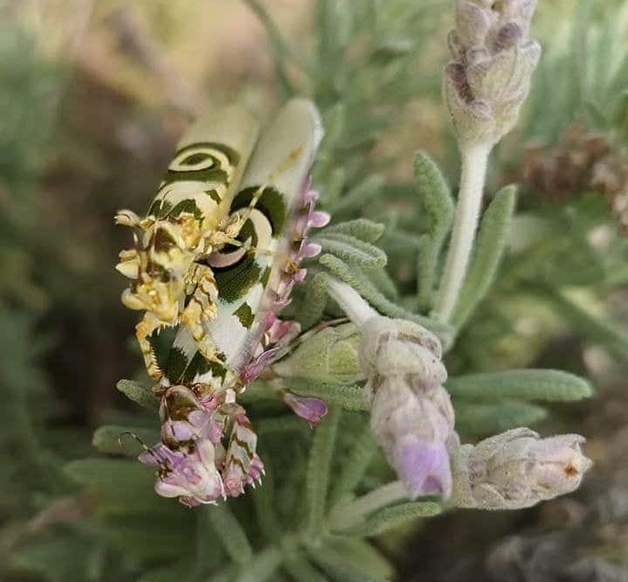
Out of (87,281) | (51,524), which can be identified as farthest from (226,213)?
(87,281)

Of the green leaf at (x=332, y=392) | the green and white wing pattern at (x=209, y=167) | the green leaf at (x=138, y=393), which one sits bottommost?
the green leaf at (x=332, y=392)

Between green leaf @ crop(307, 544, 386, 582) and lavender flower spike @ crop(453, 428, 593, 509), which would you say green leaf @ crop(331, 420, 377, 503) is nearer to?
green leaf @ crop(307, 544, 386, 582)

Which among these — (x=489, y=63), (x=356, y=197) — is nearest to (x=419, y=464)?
(x=489, y=63)

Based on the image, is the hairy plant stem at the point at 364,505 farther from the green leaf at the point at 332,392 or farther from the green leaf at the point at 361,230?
the green leaf at the point at 361,230

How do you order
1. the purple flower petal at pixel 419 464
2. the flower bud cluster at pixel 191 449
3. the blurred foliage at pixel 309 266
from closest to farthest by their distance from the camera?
the purple flower petal at pixel 419 464
the flower bud cluster at pixel 191 449
the blurred foliage at pixel 309 266

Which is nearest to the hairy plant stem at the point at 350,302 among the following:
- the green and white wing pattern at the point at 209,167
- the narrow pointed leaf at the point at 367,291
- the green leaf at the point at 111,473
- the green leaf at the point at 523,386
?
the narrow pointed leaf at the point at 367,291

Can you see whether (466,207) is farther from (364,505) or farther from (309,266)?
(364,505)
